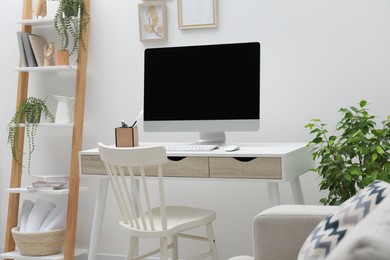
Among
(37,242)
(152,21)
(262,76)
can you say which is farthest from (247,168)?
(37,242)

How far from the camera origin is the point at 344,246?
0.83 metres

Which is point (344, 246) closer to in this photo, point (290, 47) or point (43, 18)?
point (290, 47)

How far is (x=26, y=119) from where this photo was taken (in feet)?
12.7

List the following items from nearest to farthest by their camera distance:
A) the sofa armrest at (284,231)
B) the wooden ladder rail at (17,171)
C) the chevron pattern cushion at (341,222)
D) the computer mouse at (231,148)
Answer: the chevron pattern cushion at (341,222), the sofa armrest at (284,231), the computer mouse at (231,148), the wooden ladder rail at (17,171)

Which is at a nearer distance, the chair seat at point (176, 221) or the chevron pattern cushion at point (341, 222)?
the chevron pattern cushion at point (341, 222)

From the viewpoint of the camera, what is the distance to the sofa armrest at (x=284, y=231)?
182 cm

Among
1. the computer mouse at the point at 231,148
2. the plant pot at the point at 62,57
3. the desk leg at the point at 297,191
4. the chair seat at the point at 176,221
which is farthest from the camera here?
the plant pot at the point at 62,57

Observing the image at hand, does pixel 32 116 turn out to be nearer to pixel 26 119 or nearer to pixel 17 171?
pixel 26 119

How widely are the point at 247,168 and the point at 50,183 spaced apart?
1.37m

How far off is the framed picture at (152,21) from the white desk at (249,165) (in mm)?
862

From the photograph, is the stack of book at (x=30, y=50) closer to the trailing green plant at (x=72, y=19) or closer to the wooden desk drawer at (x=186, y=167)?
the trailing green plant at (x=72, y=19)

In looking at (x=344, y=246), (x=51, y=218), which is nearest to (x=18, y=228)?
(x=51, y=218)

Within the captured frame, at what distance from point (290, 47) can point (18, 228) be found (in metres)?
1.91

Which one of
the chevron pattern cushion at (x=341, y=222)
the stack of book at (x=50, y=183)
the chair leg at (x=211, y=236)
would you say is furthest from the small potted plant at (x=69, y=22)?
the chevron pattern cushion at (x=341, y=222)
